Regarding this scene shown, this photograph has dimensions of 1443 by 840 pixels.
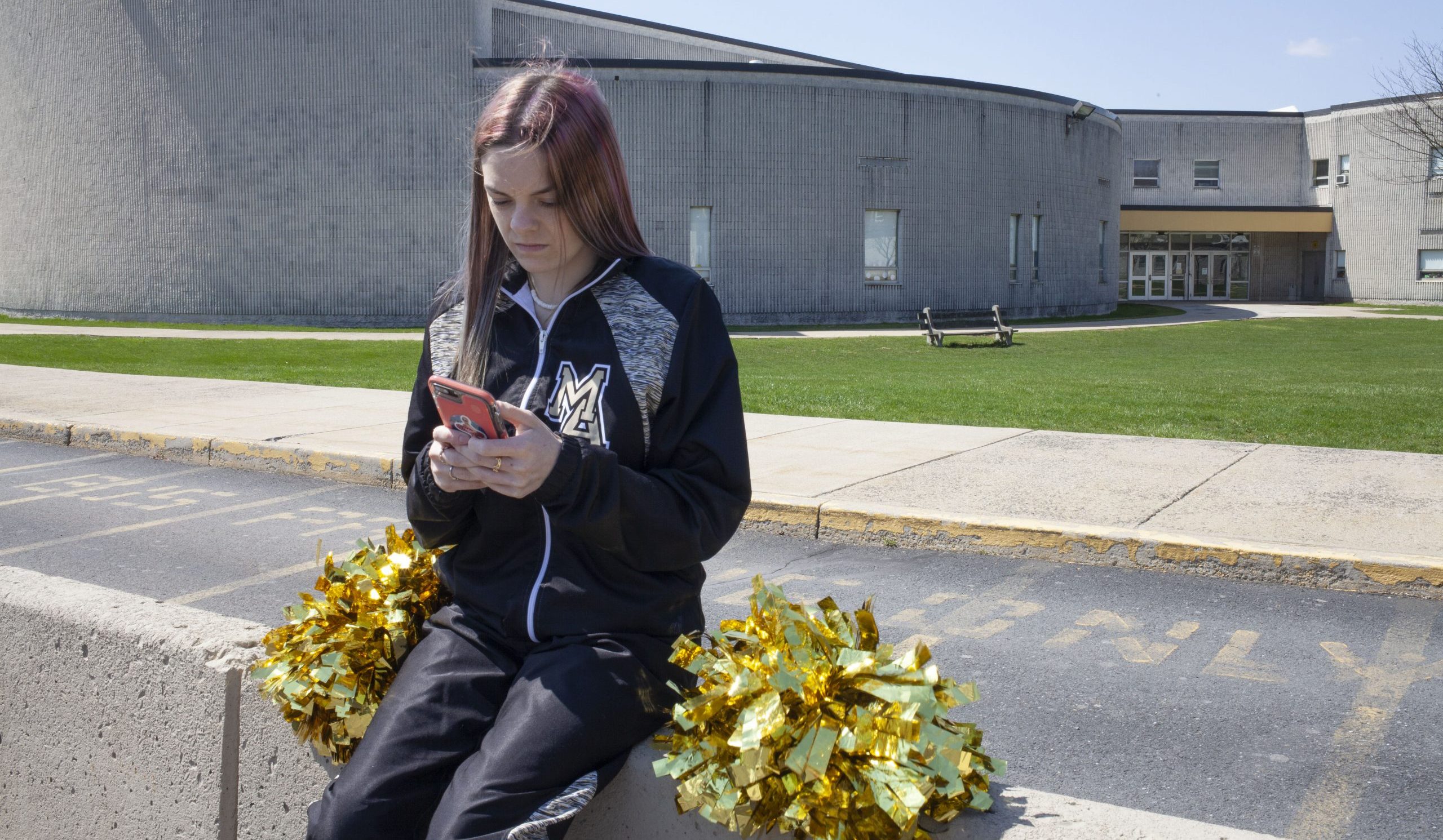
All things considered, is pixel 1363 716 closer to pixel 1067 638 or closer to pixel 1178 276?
pixel 1067 638

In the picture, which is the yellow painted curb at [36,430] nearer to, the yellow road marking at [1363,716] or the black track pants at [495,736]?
the black track pants at [495,736]

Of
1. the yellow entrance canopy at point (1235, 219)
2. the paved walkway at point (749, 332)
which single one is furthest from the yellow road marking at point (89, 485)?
the yellow entrance canopy at point (1235, 219)

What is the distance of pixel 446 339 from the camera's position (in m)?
2.79

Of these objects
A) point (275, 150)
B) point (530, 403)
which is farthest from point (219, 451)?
point (275, 150)

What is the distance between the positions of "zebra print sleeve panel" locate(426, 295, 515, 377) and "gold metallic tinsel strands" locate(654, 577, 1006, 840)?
3.13 feet

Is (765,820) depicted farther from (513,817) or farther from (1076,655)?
(1076,655)

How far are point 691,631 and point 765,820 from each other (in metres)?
0.62

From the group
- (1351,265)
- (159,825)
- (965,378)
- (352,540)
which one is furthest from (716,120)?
(1351,265)

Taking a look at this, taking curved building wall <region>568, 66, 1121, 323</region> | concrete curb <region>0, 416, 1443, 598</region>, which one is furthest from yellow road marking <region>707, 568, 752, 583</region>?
curved building wall <region>568, 66, 1121, 323</region>

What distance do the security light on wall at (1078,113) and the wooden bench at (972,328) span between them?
13677 millimetres

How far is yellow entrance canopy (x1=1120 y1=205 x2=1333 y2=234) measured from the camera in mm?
51938

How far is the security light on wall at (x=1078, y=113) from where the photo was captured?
36.2 metres

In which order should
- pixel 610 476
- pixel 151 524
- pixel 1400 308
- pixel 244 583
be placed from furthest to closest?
pixel 1400 308
pixel 151 524
pixel 244 583
pixel 610 476

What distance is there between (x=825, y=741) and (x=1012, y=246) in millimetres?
34851
